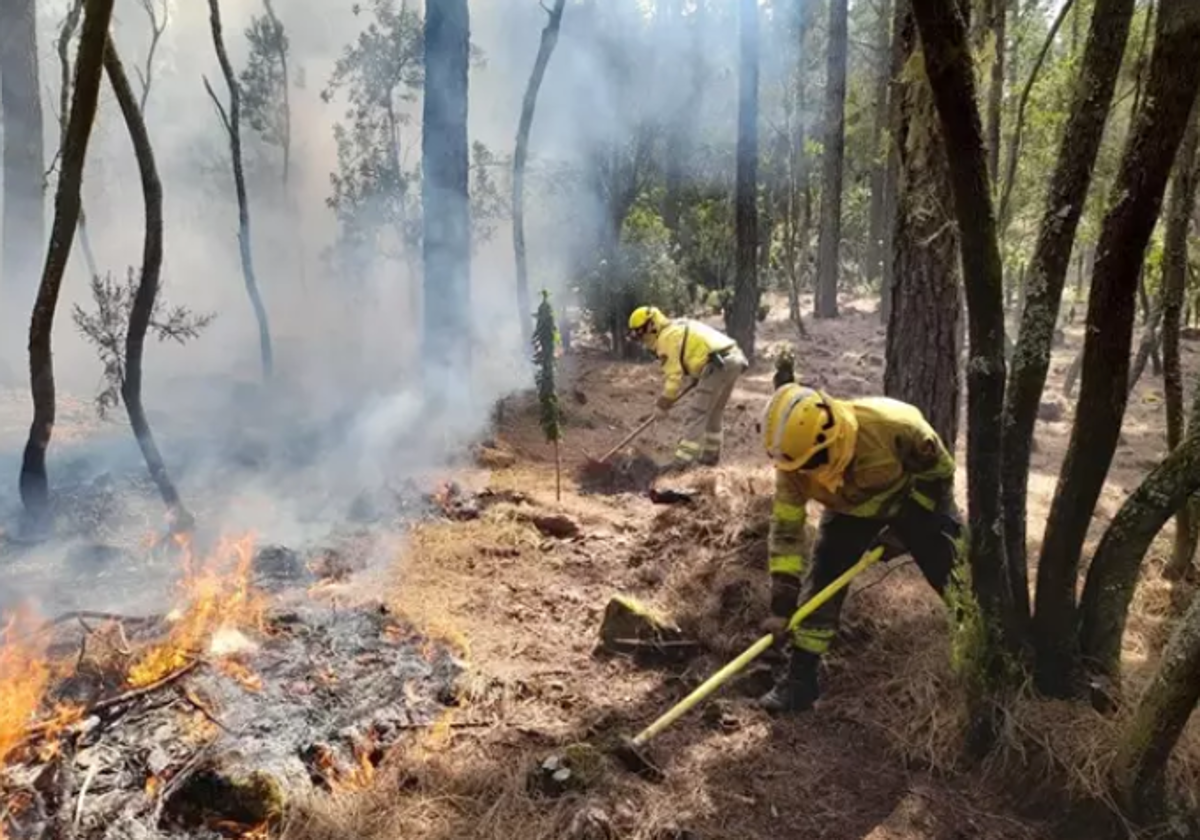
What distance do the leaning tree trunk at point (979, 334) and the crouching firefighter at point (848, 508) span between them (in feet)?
1.69

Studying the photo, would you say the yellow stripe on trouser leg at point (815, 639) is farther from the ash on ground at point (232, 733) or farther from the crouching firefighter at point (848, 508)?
the ash on ground at point (232, 733)

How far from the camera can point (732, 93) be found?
21.1 meters

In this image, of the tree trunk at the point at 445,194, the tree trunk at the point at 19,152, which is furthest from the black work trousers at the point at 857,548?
the tree trunk at the point at 19,152

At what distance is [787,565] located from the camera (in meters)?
4.42

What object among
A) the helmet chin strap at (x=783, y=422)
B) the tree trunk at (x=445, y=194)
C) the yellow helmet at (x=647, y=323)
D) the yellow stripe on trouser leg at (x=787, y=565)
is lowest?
the yellow stripe on trouser leg at (x=787, y=565)

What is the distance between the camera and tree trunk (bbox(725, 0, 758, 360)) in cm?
1334

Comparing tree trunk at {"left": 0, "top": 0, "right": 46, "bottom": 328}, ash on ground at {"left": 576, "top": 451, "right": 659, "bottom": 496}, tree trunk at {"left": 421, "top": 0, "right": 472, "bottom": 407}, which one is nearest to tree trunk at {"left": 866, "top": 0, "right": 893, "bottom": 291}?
ash on ground at {"left": 576, "top": 451, "right": 659, "bottom": 496}

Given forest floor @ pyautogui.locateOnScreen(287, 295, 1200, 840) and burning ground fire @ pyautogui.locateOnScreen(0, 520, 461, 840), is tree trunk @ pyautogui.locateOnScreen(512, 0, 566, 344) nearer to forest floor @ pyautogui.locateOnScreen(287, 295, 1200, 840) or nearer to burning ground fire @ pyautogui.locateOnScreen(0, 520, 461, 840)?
forest floor @ pyautogui.locateOnScreen(287, 295, 1200, 840)

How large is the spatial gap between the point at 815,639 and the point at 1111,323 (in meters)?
2.06

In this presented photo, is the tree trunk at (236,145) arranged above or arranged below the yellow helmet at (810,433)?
above

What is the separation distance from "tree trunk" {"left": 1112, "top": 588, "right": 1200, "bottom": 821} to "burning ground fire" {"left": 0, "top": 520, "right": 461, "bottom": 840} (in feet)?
10.3

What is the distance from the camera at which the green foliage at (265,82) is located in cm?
2631

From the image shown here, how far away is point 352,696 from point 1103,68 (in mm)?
4651

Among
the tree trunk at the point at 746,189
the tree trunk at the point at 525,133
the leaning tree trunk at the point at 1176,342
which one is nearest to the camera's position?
the leaning tree trunk at the point at 1176,342
